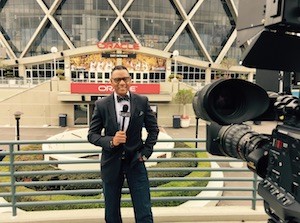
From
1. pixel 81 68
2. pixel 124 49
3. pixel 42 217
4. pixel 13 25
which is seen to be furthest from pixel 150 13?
pixel 42 217

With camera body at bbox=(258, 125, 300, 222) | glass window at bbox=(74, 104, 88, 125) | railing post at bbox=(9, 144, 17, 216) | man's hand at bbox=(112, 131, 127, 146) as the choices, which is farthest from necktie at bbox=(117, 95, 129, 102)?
glass window at bbox=(74, 104, 88, 125)

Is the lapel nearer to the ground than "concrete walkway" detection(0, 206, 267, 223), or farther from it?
farther from it

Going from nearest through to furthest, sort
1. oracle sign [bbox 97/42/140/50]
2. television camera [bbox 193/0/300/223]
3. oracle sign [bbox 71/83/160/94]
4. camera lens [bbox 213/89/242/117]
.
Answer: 1. television camera [bbox 193/0/300/223]
2. camera lens [bbox 213/89/242/117]
3. oracle sign [bbox 71/83/160/94]
4. oracle sign [bbox 97/42/140/50]

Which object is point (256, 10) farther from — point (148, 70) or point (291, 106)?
point (148, 70)

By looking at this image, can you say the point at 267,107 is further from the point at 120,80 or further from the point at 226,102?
the point at 120,80

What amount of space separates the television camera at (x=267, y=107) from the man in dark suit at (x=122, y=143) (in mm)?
938

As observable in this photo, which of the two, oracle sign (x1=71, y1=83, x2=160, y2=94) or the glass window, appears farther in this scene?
the glass window

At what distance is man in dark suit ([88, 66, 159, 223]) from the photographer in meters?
2.70

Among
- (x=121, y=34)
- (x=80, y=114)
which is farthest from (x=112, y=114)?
(x=121, y=34)

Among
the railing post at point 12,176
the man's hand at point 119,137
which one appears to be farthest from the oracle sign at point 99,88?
the man's hand at point 119,137

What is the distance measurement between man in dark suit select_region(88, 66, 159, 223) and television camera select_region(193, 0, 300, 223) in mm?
938

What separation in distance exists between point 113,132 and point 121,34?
44.1m

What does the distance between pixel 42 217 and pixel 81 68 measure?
3700 centimetres

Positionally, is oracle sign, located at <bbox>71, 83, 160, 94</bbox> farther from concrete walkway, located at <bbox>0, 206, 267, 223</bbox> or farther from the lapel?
the lapel
